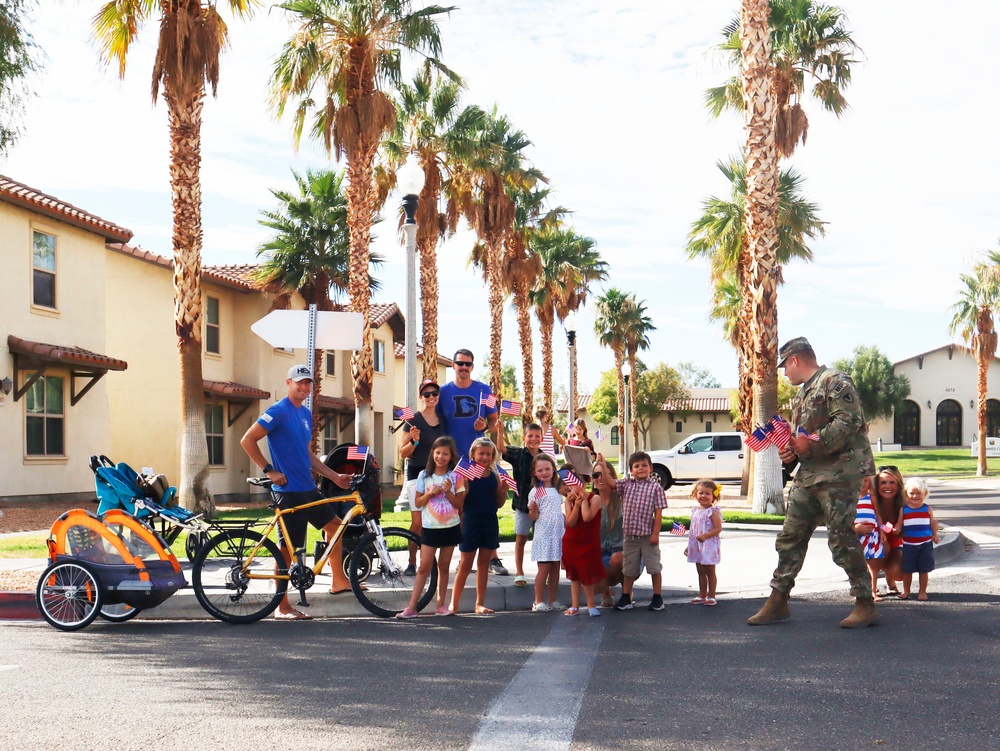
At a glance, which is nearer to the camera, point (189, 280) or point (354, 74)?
point (189, 280)

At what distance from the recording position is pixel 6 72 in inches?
448

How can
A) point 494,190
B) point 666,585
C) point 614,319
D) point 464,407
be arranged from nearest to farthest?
point 464,407 < point 666,585 < point 494,190 < point 614,319

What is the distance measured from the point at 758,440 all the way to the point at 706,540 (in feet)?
5.12

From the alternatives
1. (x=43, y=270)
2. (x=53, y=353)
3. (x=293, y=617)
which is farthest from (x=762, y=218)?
(x=43, y=270)

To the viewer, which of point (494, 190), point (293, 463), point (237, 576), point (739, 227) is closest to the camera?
point (237, 576)

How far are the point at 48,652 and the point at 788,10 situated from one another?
19.5 meters

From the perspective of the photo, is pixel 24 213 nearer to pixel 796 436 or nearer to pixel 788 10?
pixel 788 10

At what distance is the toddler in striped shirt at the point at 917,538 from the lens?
878cm

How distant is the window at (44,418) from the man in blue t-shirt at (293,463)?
14.2 m

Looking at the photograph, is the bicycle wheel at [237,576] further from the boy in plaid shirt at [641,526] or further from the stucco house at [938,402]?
the stucco house at [938,402]

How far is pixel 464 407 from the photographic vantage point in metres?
9.23

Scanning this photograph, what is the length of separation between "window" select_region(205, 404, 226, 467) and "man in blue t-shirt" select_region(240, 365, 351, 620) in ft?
63.0

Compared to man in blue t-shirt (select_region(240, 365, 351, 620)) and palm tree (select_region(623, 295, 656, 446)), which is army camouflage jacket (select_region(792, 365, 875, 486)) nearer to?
man in blue t-shirt (select_region(240, 365, 351, 620))

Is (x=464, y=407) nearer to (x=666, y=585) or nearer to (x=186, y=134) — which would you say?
(x=666, y=585)
